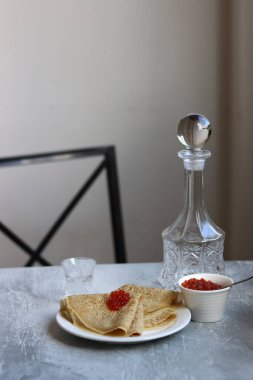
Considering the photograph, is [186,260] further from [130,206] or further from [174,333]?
[130,206]

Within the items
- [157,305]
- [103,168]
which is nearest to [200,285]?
[157,305]

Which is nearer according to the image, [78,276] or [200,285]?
[200,285]

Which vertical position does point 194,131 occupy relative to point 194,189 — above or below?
above

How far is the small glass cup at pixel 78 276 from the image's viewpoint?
3.86ft

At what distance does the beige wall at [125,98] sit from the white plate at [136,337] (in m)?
1.33

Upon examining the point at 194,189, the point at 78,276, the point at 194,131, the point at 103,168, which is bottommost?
the point at 103,168

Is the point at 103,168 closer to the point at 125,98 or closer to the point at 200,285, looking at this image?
the point at 125,98

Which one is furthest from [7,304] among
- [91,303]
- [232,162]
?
[232,162]

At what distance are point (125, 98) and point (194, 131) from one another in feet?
3.79

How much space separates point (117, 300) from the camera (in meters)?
1.04

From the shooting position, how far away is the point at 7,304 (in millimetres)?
1149

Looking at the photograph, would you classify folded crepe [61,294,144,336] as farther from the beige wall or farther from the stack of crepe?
the beige wall

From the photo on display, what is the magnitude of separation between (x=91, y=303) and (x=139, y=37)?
4.64 ft

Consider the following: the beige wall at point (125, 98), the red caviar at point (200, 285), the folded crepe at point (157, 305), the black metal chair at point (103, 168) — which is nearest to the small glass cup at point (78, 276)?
the folded crepe at point (157, 305)
